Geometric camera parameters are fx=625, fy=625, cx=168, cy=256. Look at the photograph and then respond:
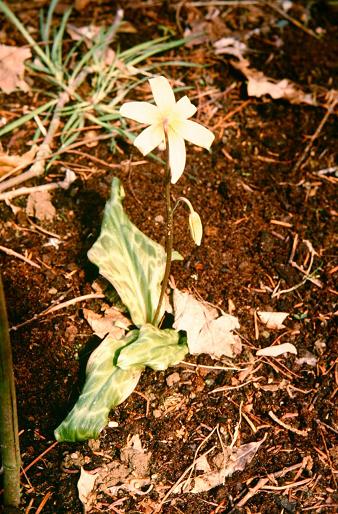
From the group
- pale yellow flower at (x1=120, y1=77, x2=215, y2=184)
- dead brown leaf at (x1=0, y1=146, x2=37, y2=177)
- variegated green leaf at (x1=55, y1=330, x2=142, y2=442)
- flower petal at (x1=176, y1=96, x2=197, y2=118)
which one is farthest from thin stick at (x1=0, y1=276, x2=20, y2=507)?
dead brown leaf at (x1=0, y1=146, x2=37, y2=177)

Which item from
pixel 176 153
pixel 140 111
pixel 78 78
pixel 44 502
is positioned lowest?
pixel 44 502

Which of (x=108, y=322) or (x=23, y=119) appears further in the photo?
(x=23, y=119)

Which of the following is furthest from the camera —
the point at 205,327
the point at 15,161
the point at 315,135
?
the point at 315,135

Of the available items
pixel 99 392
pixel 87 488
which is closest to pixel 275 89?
pixel 99 392

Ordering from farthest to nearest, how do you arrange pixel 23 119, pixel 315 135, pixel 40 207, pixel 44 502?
pixel 315 135 → pixel 23 119 → pixel 40 207 → pixel 44 502

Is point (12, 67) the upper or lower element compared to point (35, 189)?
upper

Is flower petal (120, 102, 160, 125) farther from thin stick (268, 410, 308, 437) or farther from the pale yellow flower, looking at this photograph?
thin stick (268, 410, 308, 437)

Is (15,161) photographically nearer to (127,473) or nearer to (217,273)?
(217,273)

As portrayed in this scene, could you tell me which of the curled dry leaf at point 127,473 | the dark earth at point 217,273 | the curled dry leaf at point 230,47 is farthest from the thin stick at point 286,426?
the curled dry leaf at point 230,47
